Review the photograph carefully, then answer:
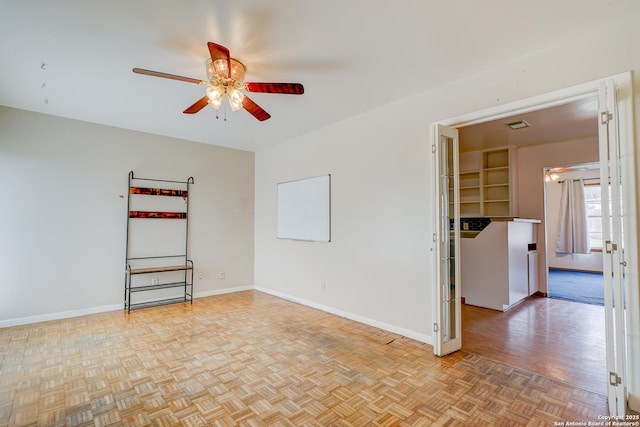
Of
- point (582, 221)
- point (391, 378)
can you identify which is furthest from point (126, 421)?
point (582, 221)

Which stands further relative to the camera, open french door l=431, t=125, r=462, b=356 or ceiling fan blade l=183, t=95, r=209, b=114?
open french door l=431, t=125, r=462, b=356

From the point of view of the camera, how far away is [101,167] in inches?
170

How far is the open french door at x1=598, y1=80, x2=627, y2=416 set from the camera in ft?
6.27

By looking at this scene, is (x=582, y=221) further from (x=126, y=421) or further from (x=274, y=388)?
(x=126, y=421)

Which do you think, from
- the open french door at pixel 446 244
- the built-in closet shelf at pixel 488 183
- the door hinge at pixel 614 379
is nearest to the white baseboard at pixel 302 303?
the open french door at pixel 446 244

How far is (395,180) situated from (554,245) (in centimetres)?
741

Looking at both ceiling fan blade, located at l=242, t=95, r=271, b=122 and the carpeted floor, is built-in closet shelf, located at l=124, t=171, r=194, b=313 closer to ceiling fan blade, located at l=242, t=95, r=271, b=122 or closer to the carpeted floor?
ceiling fan blade, located at l=242, t=95, r=271, b=122

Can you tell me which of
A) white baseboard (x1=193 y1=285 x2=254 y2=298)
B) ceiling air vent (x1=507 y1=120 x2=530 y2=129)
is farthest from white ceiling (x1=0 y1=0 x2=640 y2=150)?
white baseboard (x1=193 y1=285 x2=254 y2=298)

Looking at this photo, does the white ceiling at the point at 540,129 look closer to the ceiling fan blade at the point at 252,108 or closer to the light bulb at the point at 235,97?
the ceiling fan blade at the point at 252,108

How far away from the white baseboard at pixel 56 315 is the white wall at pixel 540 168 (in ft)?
22.8

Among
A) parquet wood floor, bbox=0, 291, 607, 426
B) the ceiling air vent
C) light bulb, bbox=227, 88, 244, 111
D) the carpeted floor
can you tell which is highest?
the ceiling air vent

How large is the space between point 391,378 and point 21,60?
165 inches

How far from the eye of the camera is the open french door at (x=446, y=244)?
287cm

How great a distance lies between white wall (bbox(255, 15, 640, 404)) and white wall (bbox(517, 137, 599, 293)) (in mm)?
3440
